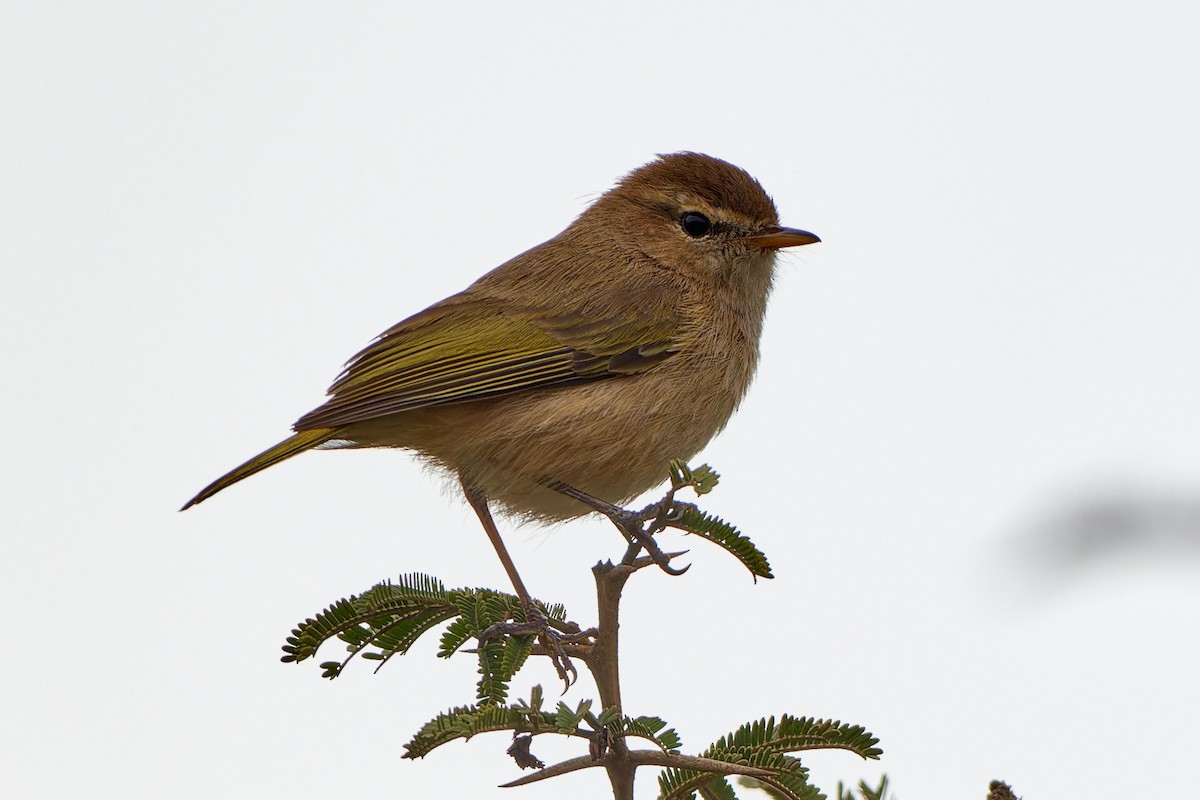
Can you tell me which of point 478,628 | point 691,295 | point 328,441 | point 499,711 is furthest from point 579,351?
point 499,711

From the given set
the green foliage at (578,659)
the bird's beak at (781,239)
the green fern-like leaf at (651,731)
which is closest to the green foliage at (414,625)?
the green foliage at (578,659)

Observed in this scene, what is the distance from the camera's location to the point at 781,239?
6.29 metres

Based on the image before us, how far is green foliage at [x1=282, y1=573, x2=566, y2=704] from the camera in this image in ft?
12.6

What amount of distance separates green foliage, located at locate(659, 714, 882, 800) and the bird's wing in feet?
7.26

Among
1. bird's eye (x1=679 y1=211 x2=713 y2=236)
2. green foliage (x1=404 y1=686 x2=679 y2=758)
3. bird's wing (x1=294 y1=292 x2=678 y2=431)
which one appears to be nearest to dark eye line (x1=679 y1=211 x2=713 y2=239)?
bird's eye (x1=679 y1=211 x2=713 y2=236)

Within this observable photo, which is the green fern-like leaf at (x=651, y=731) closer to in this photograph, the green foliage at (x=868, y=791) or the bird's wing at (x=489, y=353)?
the green foliage at (x=868, y=791)

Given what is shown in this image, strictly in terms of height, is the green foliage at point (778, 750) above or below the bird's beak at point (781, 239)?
below

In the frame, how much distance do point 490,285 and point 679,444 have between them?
135 cm

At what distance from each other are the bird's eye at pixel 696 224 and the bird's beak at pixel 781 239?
208 millimetres

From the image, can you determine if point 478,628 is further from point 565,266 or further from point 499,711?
point 565,266

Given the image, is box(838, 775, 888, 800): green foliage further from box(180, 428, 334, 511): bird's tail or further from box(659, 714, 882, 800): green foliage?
box(180, 428, 334, 511): bird's tail

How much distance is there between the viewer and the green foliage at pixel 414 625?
152 inches

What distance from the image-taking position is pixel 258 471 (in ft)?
16.4

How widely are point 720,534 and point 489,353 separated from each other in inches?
79.9
